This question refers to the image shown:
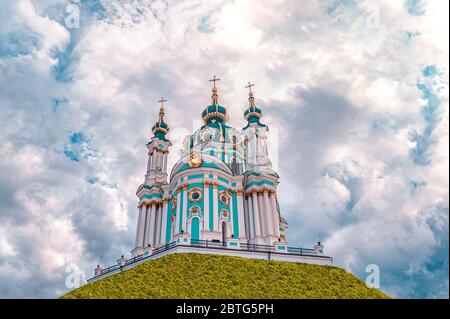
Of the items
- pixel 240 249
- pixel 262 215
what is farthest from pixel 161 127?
pixel 240 249

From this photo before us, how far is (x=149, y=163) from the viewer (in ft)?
164

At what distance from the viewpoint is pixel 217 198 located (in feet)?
133

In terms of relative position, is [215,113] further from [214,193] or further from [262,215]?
[262,215]

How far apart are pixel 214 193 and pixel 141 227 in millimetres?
9323

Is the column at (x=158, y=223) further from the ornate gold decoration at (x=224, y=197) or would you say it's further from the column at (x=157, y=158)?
the ornate gold decoration at (x=224, y=197)

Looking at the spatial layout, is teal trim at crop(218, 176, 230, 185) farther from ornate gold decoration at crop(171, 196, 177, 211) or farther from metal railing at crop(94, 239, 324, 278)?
metal railing at crop(94, 239, 324, 278)

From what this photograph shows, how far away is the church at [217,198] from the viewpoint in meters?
34.3

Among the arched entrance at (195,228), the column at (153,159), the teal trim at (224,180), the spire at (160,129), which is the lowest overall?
the arched entrance at (195,228)

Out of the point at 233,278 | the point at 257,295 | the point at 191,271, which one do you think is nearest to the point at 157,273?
the point at 191,271

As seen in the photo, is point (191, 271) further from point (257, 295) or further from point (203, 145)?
point (203, 145)

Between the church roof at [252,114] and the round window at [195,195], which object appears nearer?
the round window at [195,195]

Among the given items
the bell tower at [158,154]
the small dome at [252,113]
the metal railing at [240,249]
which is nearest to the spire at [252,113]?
the small dome at [252,113]
